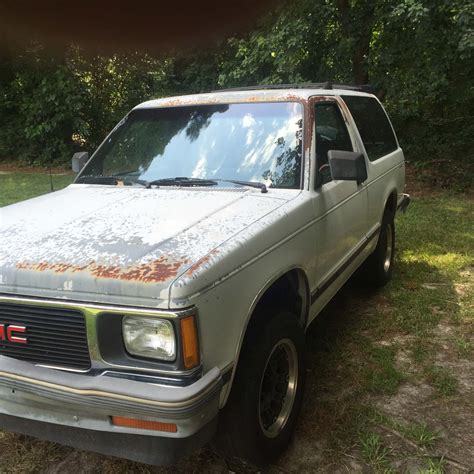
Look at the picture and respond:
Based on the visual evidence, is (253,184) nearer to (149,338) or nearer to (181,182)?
(181,182)

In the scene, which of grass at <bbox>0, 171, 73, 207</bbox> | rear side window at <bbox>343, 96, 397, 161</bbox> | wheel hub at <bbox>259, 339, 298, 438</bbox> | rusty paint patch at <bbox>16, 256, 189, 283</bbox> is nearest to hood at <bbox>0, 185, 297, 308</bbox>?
rusty paint patch at <bbox>16, 256, 189, 283</bbox>

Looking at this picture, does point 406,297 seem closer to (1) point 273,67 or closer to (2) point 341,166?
(2) point 341,166

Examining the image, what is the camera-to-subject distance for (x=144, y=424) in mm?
1855

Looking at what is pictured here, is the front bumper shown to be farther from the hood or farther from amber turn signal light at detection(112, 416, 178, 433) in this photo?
the hood

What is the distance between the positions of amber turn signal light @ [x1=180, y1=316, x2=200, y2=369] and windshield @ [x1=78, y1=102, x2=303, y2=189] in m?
1.30

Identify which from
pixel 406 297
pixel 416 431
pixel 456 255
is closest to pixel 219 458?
pixel 416 431

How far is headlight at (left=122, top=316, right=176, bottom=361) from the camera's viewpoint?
6.11 ft

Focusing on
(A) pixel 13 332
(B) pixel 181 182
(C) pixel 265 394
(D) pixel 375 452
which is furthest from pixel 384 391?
(A) pixel 13 332

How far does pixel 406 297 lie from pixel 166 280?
329 cm

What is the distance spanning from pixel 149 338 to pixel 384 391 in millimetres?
1850

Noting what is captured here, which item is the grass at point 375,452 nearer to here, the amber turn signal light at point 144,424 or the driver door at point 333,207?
the driver door at point 333,207

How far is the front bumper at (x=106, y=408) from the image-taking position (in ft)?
5.91

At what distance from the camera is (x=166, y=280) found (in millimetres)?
1845

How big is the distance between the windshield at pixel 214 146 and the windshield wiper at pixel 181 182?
4 centimetres
